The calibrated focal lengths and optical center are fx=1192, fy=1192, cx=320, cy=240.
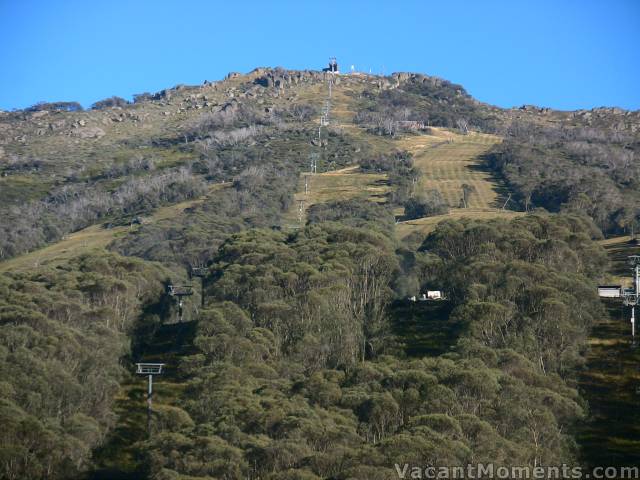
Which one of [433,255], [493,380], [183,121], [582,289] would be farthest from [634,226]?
[183,121]

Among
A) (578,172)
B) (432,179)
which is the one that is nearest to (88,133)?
(432,179)

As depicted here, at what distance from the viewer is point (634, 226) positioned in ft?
335

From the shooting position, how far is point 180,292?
79312 millimetres

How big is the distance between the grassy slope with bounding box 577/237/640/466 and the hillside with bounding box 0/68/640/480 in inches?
15.8

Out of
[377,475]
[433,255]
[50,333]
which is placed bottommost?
[377,475]

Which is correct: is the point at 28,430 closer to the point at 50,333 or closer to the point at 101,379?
the point at 101,379

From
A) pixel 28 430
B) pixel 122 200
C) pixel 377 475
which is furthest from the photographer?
pixel 122 200

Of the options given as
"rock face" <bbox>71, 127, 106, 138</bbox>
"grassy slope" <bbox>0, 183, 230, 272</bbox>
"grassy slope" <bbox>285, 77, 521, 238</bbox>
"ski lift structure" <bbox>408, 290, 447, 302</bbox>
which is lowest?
"ski lift structure" <bbox>408, 290, 447, 302</bbox>

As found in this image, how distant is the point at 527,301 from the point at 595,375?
22.4ft

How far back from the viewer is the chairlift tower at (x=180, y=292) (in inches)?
2970

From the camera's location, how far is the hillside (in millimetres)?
46469

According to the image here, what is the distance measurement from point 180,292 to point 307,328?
1818 centimetres

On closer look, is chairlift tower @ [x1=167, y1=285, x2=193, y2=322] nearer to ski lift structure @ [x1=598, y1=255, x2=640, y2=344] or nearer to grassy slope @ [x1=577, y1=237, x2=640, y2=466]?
ski lift structure @ [x1=598, y1=255, x2=640, y2=344]

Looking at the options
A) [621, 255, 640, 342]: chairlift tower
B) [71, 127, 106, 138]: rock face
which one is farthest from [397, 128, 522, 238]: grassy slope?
[71, 127, 106, 138]: rock face
